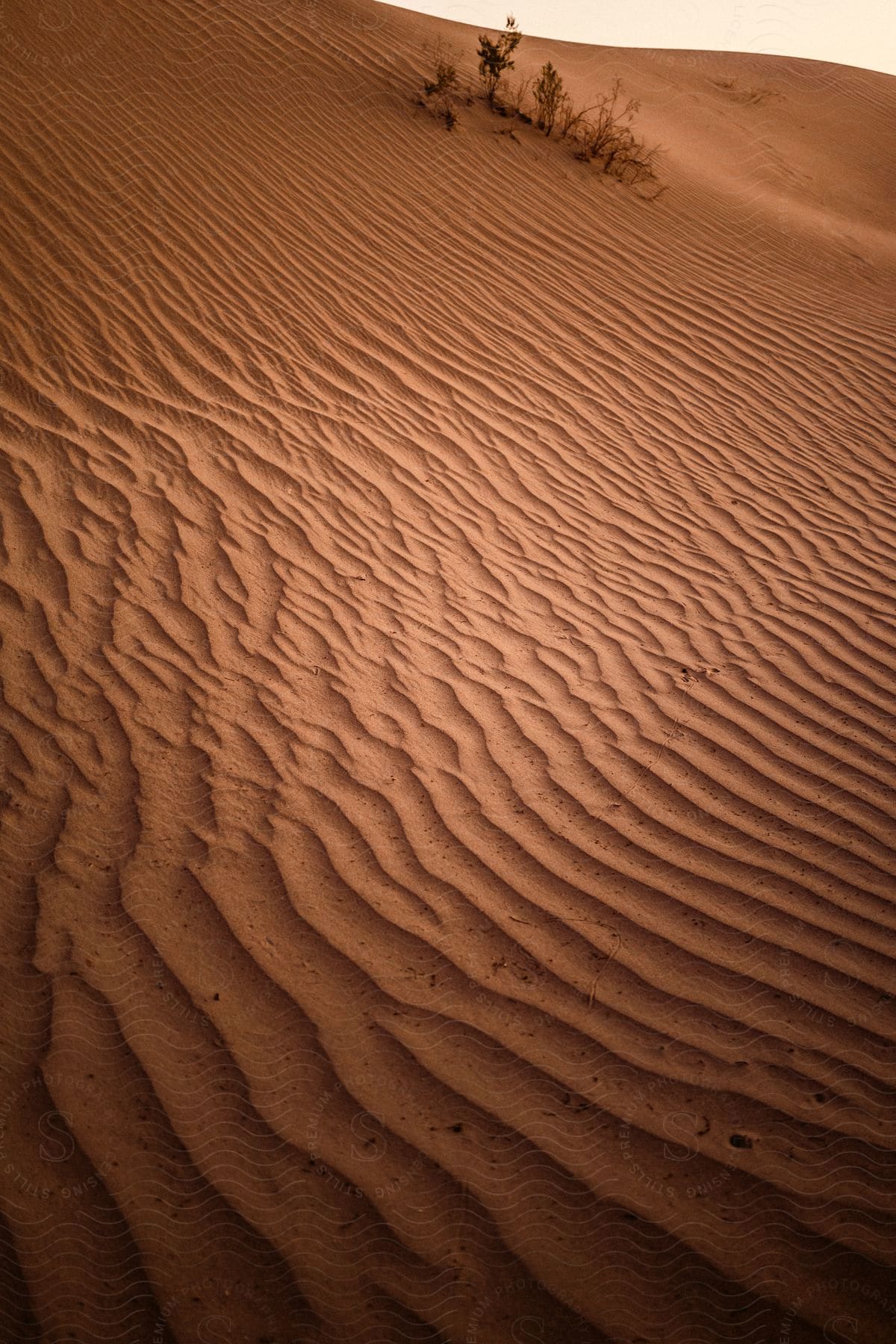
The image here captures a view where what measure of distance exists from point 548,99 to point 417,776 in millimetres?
9067

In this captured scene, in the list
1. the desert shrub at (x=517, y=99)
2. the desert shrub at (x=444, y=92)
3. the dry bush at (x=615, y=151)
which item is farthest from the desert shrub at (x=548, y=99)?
the desert shrub at (x=444, y=92)

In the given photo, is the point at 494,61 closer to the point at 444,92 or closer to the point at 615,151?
the point at 444,92

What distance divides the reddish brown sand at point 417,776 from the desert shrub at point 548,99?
256 cm

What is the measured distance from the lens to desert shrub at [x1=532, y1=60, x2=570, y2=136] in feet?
29.8

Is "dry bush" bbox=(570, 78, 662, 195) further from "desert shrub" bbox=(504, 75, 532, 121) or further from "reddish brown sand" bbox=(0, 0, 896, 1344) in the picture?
"reddish brown sand" bbox=(0, 0, 896, 1344)

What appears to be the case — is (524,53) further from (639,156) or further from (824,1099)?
(824,1099)

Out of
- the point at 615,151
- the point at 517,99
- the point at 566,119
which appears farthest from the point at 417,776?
the point at 517,99

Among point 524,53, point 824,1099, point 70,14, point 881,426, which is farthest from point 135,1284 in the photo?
point 524,53

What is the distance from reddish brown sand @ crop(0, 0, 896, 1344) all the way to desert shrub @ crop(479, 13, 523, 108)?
2.90 metres

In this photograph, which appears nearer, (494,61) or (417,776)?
(417,776)

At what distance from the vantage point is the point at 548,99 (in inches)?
362

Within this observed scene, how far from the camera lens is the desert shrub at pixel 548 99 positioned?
9.09m

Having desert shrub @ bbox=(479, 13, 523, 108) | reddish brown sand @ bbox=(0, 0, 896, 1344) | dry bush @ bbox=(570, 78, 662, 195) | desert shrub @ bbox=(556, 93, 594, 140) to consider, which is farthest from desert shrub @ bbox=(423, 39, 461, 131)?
reddish brown sand @ bbox=(0, 0, 896, 1344)

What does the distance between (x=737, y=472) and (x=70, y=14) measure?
338 inches
